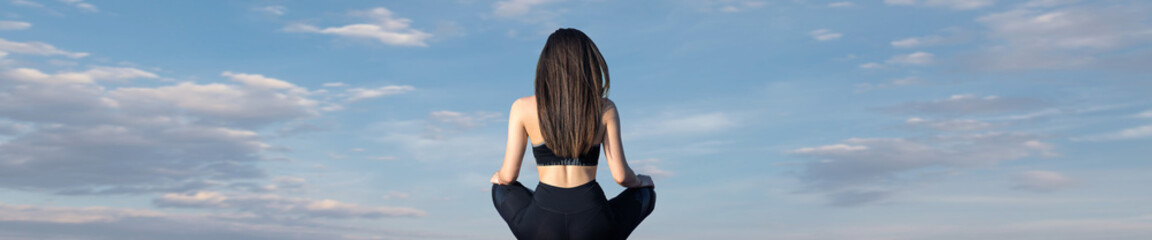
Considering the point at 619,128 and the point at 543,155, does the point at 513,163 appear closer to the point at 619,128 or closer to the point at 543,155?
the point at 543,155

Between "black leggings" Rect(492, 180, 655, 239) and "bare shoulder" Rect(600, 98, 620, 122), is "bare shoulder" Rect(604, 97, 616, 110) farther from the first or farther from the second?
"black leggings" Rect(492, 180, 655, 239)

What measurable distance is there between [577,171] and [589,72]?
0.95 m

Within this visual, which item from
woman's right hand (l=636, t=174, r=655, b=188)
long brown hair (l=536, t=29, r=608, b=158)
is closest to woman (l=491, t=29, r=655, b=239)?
long brown hair (l=536, t=29, r=608, b=158)

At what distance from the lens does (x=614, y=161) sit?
11117mm

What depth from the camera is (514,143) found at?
11.0m

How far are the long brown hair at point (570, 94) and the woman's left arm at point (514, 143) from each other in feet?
0.69

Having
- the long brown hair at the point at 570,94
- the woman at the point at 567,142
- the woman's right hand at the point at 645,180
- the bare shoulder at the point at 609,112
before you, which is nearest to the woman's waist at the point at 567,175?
the woman at the point at 567,142

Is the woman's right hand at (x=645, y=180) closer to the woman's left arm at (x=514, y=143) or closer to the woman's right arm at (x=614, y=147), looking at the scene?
the woman's right arm at (x=614, y=147)

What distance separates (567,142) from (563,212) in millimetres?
658

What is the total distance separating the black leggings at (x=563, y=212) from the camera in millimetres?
10938

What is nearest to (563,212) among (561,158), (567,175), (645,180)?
(567,175)

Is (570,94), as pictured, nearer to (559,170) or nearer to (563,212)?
(559,170)

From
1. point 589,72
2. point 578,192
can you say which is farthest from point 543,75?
point 578,192

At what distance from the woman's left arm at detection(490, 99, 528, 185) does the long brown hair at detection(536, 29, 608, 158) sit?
0.21 metres
